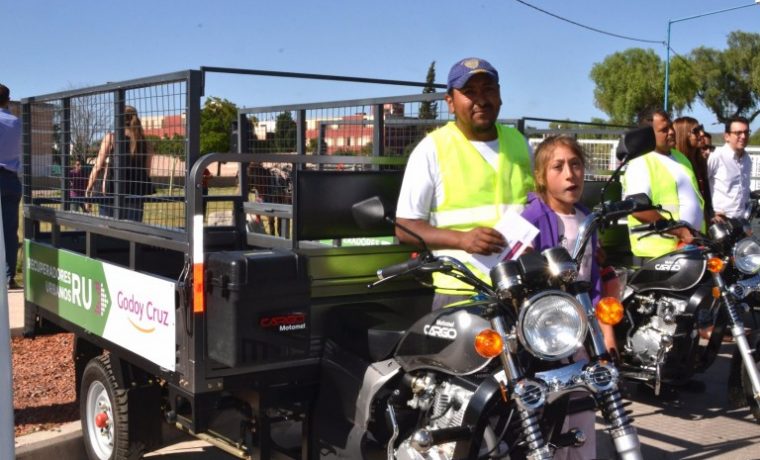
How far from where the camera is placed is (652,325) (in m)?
5.86

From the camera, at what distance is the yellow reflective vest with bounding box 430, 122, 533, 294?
3605 mm

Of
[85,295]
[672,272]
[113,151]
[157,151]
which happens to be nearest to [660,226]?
[672,272]

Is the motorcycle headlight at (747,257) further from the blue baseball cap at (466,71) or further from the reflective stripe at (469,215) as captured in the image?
the blue baseball cap at (466,71)

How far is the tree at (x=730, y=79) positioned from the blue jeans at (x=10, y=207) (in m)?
69.3

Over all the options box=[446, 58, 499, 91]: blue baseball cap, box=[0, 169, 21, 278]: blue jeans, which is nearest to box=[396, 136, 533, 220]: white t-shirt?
box=[446, 58, 499, 91]: blue baseball cap

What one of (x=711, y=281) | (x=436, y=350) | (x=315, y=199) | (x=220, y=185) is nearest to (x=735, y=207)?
(x=711, y=281)

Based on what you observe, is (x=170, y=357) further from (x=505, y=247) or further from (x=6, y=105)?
(x=6, y=105)

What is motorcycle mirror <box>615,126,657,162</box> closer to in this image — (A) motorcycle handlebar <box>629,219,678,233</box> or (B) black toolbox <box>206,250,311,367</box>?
(A) motorcycle handlebar <box>629,219,678,233</box>

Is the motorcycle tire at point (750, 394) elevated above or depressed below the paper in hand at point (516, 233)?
below

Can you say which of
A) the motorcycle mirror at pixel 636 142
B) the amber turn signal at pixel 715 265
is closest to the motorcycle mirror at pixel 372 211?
the motorcycle mirror at pixel 636 142

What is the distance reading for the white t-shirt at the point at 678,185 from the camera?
20.1 ft

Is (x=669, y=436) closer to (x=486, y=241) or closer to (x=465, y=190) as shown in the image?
(x=465, y=190)

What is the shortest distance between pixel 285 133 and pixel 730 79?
70.4 m

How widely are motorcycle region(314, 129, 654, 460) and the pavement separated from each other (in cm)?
177
